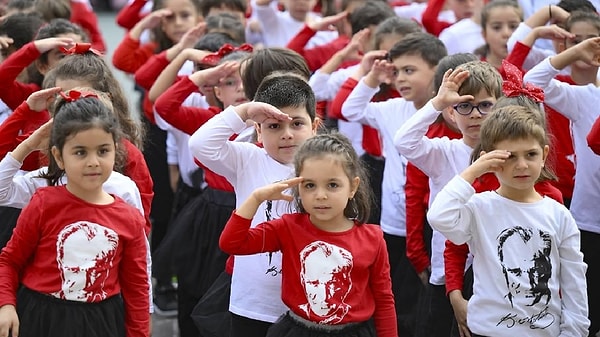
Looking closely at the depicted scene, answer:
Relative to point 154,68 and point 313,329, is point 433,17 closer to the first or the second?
point 154,68

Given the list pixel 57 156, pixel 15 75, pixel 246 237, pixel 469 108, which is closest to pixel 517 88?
pixel 469 108

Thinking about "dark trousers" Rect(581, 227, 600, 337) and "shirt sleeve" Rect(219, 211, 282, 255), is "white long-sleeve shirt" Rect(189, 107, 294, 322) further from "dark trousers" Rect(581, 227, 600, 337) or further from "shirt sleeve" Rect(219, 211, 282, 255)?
"dark trousers" Rect(581, 227, 600, 337)

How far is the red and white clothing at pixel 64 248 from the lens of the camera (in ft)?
11.2

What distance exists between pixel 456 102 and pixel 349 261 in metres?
0.94

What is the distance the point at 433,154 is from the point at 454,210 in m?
0.70

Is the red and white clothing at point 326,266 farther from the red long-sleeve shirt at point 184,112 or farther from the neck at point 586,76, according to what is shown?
the neck at point 586,76

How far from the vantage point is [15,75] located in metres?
4.93

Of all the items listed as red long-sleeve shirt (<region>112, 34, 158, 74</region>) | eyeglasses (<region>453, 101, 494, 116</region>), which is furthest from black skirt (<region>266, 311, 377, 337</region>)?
red long-sleeve shirt (<region>112, 34, 158, 74</region>)

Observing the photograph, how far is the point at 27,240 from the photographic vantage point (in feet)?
11.2

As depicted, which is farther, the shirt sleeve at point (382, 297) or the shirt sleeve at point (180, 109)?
the shirt sleeve at point (180, 109)

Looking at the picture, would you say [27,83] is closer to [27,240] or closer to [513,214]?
[27,240]

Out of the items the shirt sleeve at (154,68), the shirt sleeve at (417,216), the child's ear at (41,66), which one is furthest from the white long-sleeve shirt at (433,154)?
the shirt sleeve at (154,68)

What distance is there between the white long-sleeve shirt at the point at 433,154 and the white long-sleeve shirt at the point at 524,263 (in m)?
0.57

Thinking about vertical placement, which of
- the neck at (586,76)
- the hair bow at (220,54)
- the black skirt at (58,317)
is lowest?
the black skirt at (58,317)
